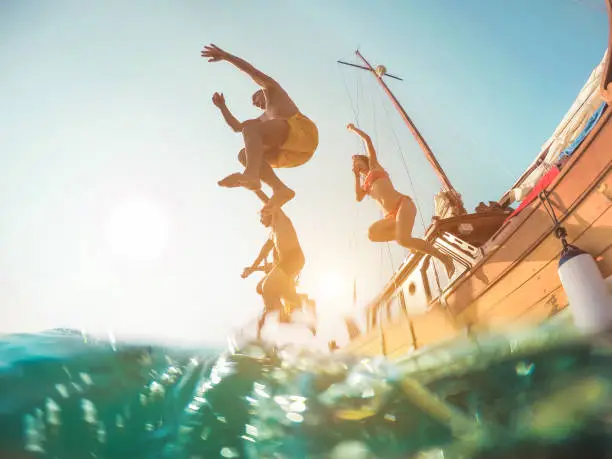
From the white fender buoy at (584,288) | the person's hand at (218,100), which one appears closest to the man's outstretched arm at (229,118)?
the person's hand at (218,100)

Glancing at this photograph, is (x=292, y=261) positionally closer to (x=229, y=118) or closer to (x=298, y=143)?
(x=298, y=143)

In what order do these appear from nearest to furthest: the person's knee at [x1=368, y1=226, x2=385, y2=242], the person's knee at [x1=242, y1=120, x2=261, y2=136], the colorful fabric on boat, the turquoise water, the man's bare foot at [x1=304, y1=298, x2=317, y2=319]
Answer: the turquoise water → the person's knee at [x1=242, y1=120, x2=261, y2=136] → the man's bare foot at [x1=304, y1=298, x2=317, y2=319] → the colorful fabric on boat → the person's knee at [x1=368, y1=226, x2=385, y2=242]

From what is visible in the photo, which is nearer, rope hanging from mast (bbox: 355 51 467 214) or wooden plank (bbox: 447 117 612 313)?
wooden plank (bbox: 447 117 612 313)

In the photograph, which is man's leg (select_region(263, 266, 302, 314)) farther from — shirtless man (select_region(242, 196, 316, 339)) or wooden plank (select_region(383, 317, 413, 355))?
wooden plank (select_region(383, 317, 413, 355))

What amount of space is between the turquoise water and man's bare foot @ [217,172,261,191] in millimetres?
1196

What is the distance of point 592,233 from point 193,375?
10.8 ft

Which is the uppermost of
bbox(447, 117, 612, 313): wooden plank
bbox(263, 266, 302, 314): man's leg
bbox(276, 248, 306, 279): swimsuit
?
bbox(447, 117, 612, 313): wooden plank

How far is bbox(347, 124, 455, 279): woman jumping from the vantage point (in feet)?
13.1

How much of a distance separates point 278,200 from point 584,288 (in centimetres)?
237

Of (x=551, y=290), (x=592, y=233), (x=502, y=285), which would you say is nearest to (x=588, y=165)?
(x=592, y=233)

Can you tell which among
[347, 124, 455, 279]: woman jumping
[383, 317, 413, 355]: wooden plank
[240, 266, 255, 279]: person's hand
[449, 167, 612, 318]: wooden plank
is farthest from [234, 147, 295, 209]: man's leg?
[383, 317, 413, 355]: wooden plank

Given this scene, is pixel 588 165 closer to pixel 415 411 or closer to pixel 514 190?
pixel 415 411

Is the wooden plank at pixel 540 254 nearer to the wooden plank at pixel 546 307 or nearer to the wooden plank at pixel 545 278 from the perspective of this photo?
the wooden plank at pixel 545 278

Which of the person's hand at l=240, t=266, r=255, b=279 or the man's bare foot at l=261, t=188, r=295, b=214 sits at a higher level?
the person's hand at l=240, t=266, r=255, b=279
